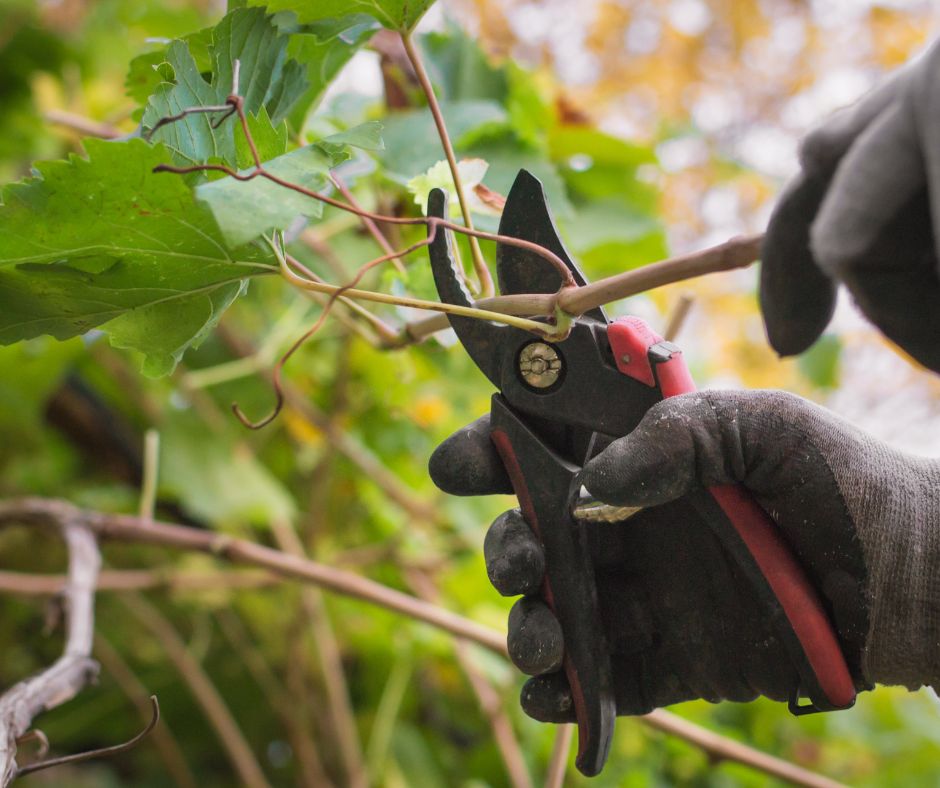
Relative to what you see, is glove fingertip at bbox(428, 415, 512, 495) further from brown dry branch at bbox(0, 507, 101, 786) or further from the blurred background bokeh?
the blurred background bokeh

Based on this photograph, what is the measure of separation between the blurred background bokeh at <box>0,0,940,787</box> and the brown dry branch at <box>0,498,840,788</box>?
213 millimetres

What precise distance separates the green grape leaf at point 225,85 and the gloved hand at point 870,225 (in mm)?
216

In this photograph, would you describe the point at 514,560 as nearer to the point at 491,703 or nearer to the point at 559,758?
the point at 559,758

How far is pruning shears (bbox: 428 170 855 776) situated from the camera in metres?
0.38

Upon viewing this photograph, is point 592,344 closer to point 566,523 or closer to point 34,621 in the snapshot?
point 566,523

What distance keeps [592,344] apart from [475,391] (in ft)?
2.49

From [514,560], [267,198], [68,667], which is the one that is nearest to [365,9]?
[267,198]

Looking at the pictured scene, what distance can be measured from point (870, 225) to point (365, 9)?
0.27m

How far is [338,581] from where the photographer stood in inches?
27.3

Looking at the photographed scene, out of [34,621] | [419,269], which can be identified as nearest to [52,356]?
[34,621]

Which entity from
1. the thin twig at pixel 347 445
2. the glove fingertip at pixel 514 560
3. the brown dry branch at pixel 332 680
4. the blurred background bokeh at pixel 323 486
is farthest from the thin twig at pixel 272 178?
the brown dry branch at pixel 332 680

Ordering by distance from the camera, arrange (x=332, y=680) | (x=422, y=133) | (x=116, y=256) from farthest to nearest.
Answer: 1. (x=332, y=680)
2. (x=422, y=133)
3. (x=116, y=256)

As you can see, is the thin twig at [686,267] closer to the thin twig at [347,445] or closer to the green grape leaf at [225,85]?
the green grape leaf at [225,85]

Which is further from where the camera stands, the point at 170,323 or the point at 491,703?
the point at 491,703
